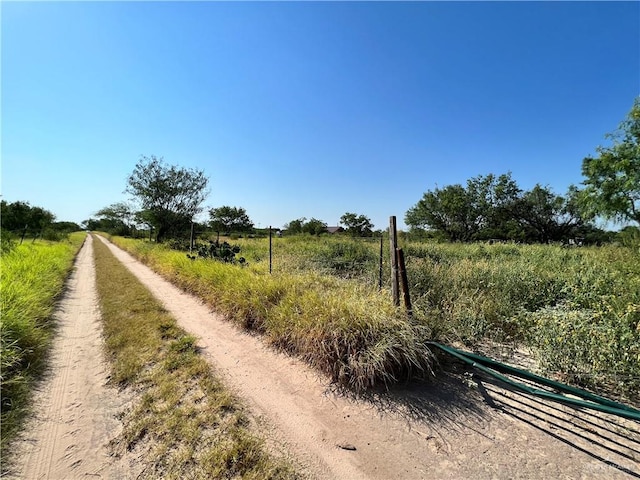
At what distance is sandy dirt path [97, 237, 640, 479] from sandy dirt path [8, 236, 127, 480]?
1111mm

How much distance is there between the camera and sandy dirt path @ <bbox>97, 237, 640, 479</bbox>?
1881 mm

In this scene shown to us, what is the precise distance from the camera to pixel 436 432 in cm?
224

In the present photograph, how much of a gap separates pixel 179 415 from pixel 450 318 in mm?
3658

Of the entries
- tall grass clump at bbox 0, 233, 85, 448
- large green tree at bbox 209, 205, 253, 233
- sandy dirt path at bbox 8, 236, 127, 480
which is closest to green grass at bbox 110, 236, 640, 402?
sandy dirt path at bbox 8, 236, 127, 480

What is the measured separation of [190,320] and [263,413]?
2.99 metres

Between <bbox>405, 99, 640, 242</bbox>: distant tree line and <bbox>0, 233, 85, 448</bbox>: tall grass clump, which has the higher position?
<bbox>405, 99, 640, 242</bbox>: distant tree line

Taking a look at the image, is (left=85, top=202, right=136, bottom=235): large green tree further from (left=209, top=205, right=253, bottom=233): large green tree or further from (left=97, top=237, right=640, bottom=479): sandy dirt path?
(left=97, top=237, right=640, bottom=479): sandy dirt path

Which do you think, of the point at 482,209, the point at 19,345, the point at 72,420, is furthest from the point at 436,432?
the point at 482,209

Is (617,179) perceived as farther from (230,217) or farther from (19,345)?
(230,217)

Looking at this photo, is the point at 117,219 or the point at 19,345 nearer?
the point at 19,345

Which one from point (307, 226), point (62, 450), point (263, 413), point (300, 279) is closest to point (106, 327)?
point (62, 450)

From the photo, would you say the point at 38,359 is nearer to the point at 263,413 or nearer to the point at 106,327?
the point at 106,327

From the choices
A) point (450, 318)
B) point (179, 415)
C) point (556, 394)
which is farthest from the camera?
point (450, 318)

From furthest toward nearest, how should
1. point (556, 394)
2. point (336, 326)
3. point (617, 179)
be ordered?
1. point (617, 179)
2. point (336, 326)
3. point (556, 394)
